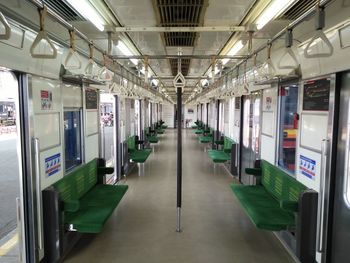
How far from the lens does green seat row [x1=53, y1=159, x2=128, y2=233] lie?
3191mm

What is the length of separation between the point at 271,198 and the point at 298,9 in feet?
8.50

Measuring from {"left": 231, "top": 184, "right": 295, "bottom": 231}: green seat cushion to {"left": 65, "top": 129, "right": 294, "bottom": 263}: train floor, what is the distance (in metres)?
0.48

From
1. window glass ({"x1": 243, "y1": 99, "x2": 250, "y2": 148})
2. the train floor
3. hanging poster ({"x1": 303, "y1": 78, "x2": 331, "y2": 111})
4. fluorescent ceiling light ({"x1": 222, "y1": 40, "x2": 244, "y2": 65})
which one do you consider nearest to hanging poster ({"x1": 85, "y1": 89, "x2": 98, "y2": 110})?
the train floor

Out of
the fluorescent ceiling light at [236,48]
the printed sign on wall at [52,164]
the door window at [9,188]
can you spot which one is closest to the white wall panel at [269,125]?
the fluorescent ceiling light at [236,48]

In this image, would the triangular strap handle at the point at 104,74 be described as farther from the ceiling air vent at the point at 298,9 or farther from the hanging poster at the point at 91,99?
the ceiling air vent at the point at 298,9

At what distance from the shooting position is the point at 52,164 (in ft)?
10.8

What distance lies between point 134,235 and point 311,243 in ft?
7.45

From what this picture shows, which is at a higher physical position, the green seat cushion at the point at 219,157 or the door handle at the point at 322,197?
the door handle at the point at 322,197

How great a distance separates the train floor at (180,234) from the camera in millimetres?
3416

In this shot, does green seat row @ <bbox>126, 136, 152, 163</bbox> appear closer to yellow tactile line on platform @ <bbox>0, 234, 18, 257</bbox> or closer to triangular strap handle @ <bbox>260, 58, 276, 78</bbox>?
yellow tactile line on platform @ <bbox>0, 234, 18, 257</bbox>

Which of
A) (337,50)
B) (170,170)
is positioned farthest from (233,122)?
(337,50)

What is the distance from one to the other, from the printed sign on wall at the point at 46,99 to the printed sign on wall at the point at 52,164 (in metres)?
0.59

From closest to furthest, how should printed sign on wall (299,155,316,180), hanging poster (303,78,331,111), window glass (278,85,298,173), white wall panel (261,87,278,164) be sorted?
hanging poster (303,78,331,111) → printed sign on wall (299,155,316,180) → window glass (278,85,298,173) → white wall panel (261,87,278,164)

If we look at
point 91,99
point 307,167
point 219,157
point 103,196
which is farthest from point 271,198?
point 91,99
